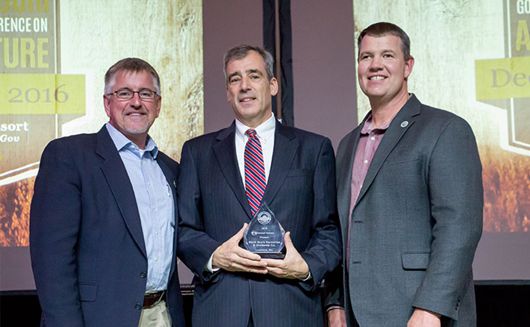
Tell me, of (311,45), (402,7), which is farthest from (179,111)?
(402,7)

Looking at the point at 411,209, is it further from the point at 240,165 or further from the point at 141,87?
the point at 141,87

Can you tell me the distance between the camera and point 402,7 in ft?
13.7

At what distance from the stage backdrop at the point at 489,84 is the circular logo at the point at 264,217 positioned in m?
1.79

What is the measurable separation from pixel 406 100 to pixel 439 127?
0.29 metres

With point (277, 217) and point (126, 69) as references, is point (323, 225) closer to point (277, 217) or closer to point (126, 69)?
point (277, 217)

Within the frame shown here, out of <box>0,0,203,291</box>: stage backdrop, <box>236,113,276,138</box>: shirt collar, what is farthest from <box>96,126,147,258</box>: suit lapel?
<box>0,0,203,291</box>: stage backdrop

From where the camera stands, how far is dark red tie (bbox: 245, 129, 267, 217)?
2727 mm

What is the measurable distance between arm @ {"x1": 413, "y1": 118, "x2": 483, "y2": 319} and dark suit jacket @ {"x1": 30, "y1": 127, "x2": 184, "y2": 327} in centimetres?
105

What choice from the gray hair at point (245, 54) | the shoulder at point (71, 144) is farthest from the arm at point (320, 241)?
the shoulder at point (71, 144)

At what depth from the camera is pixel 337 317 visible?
2.85 metres

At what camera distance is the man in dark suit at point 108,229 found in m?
2.59

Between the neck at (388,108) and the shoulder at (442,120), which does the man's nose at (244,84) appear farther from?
the shoulder at (442,120)

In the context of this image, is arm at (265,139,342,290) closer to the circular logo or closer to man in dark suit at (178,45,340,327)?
man in dark suit at (178,45,340,327)

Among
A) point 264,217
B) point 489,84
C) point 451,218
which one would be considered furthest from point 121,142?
point 489,84
